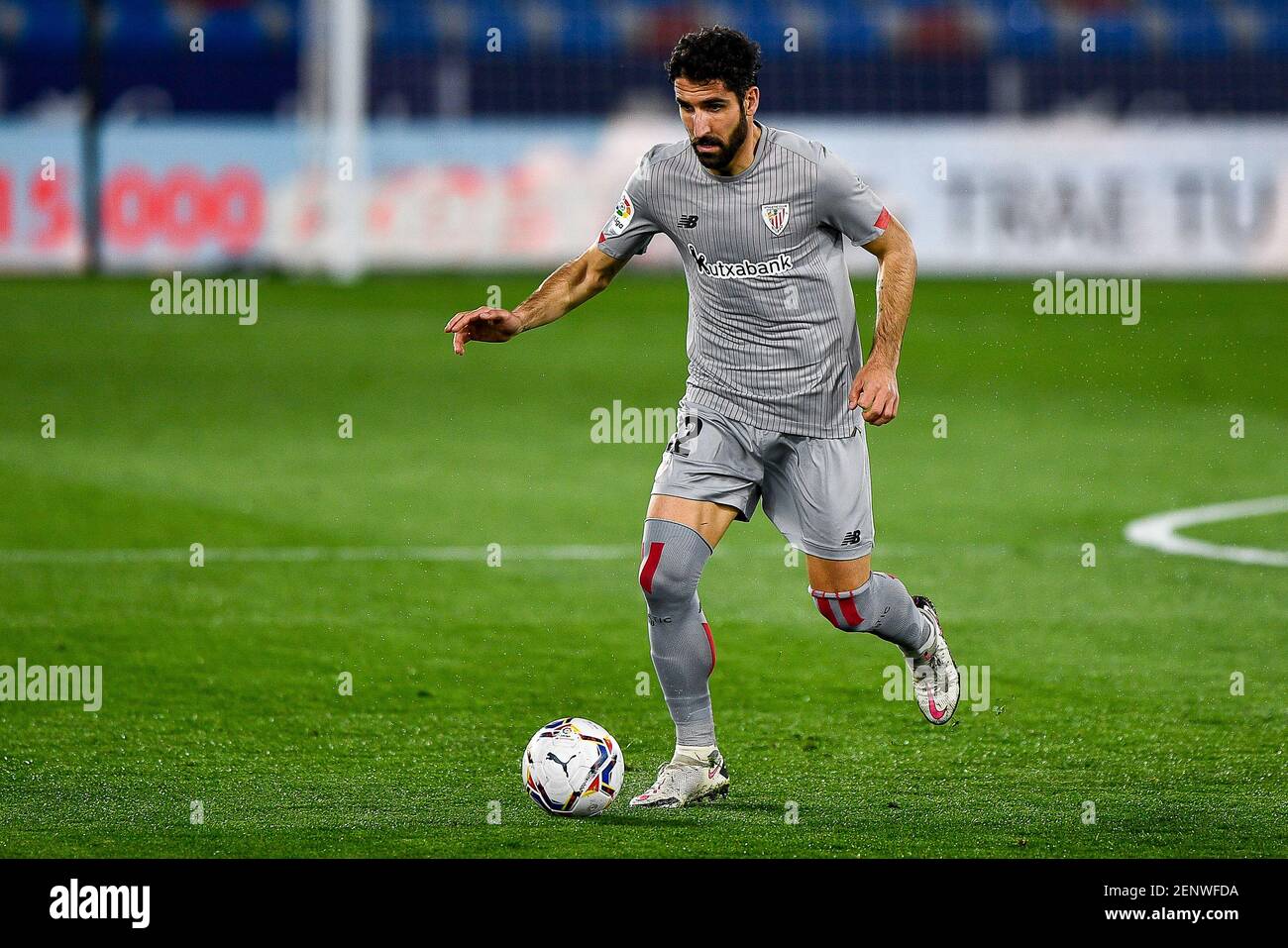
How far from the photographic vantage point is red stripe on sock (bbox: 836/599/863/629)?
609 cm

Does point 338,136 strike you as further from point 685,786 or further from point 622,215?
point 685,786

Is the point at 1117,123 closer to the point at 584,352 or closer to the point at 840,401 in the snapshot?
the point at 584,352

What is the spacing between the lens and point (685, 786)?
227 inches

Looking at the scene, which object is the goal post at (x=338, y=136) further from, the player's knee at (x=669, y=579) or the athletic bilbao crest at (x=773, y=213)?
the player's knee at (x=669, y=579)

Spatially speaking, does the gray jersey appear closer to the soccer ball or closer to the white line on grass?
the soccer ball

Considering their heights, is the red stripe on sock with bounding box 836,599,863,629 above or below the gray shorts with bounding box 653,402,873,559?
below

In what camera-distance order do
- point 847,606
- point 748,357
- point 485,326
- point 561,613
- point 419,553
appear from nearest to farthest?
1. point 485,326
2. point 748,357
3. point 847,606
4. point 561,613
5. point 419,553

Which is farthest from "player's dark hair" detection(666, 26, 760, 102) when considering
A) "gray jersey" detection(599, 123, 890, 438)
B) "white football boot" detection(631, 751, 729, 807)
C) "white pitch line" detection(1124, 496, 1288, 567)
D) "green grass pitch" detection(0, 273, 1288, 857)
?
"white pitch line" detection(1124, 496, 1288, 567)

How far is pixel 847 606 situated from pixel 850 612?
0.09 ft

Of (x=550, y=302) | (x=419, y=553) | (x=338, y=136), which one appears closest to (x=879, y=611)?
(x=550, y=302)

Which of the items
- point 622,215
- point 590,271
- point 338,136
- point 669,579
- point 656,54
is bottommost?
point 669,579

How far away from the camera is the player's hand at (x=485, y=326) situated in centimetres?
580

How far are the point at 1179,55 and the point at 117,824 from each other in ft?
76.9

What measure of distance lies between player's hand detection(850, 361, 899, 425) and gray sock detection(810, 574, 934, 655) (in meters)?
0.68
